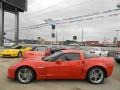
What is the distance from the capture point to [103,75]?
9070mm

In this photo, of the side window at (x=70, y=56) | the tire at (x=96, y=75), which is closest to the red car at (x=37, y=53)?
the side window at (x=70, y=56)

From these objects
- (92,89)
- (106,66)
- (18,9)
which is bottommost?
(92,89)

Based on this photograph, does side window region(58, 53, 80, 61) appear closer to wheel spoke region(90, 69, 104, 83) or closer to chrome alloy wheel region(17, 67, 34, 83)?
wheel spoke region(90, 69, 104, 83)

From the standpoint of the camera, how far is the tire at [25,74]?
8.71 metres

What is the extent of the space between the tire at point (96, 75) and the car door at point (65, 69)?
394mm

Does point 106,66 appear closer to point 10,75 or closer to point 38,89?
point 38,89

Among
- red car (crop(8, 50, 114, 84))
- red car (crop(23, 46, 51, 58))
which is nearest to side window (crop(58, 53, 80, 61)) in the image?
red car (crop(8, 50, 114, 84))

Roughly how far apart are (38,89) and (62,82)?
1444 millimetres

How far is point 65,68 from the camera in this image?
888cm

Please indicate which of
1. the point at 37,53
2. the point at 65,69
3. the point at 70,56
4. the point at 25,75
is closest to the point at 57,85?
the point at 65,69

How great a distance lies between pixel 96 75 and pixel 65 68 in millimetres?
1232

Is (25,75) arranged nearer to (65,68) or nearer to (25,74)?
(25,74)

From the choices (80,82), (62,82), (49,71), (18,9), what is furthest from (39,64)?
(18,9)

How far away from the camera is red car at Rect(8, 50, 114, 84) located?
8750 mm
